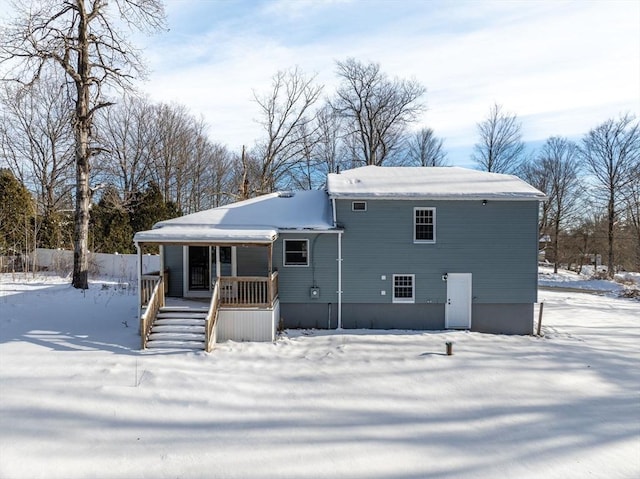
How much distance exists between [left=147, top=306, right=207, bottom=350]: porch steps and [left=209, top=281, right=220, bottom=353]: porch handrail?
0.25m

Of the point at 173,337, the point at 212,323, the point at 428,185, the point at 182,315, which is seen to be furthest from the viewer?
the point at 428,185

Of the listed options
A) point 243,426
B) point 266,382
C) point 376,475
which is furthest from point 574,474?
point 266,382

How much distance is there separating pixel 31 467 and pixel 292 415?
3.64 m

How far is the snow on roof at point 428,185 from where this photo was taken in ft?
43.7

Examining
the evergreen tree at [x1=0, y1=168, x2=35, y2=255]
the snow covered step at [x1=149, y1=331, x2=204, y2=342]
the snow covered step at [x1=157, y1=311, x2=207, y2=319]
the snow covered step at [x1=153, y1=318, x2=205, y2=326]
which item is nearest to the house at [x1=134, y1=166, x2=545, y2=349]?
the snow covered step at [x1=157, y1=311, x2=207, y2=319]

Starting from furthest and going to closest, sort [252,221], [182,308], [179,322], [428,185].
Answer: [428,185] < [252,221] < [182,308] < [179,322]

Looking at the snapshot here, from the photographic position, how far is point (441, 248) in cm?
1365

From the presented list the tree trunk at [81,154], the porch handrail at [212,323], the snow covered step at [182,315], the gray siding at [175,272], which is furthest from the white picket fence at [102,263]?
the porch handrail at [212,323]

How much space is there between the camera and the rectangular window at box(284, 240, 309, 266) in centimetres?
1348

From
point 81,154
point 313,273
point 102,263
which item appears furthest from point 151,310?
point 102,263

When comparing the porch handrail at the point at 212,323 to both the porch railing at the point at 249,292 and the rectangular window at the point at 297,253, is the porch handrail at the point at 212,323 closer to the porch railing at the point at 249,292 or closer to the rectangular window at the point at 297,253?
the porch railing at the point at 249,292

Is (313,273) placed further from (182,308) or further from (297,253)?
(182,308)

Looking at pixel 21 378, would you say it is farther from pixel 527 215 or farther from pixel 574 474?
pixel 527 215

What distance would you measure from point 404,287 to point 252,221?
567 centimetres
